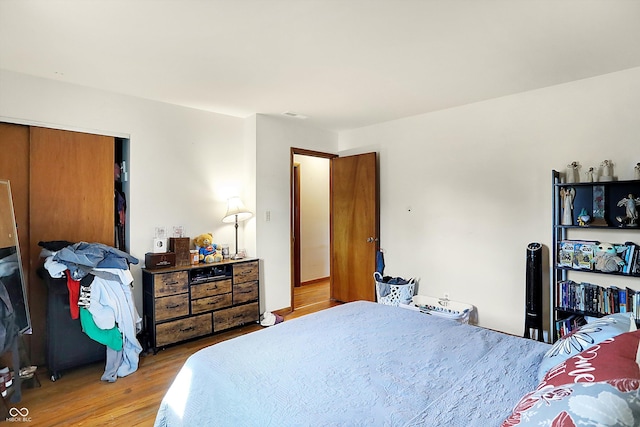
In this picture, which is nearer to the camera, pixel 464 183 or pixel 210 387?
pixel 210 387

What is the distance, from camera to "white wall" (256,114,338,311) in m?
4.08

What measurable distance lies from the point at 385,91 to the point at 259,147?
1611mm

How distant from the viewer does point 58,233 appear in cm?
298

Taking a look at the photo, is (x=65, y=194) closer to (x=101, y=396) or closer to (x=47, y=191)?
(x=47, y=191)

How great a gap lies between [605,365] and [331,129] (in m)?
4.24

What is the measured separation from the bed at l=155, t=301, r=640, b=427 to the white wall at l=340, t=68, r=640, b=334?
5.91ft

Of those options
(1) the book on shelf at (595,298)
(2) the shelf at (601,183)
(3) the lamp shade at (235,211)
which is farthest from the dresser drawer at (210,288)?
(2) the shelf at (601,183)

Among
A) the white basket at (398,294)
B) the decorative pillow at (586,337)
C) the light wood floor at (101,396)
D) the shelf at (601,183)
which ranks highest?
the shelf at (601,183)

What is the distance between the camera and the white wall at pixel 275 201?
4.08 m

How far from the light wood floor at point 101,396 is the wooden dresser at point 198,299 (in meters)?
0.24

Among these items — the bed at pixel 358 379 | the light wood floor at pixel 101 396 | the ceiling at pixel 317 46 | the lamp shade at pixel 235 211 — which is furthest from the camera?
the lamp shade at pixel 235 211

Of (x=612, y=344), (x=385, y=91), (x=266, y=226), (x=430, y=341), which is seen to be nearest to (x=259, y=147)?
(x=266, y=226)

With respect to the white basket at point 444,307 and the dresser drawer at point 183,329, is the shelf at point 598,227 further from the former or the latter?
the dresser drawer at point 183,329

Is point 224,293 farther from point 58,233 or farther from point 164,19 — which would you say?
point 164,19
